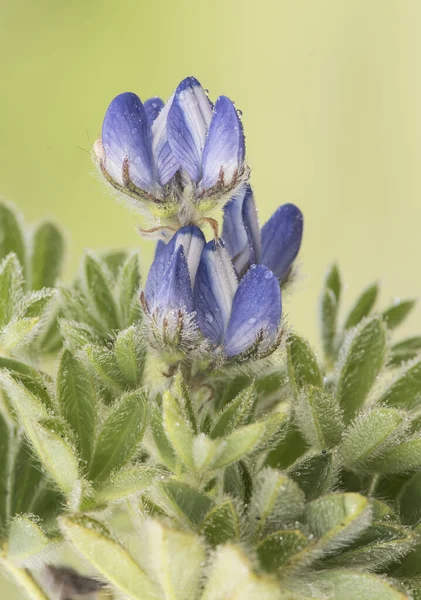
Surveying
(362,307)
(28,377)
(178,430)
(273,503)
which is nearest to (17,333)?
(28,377)

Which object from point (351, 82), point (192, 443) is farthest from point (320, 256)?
point (192, 443)

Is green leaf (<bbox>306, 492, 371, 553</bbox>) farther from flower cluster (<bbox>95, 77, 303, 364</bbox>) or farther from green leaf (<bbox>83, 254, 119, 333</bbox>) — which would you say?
green leaf (<bbox>83, 254, 119, 333</bbox>)

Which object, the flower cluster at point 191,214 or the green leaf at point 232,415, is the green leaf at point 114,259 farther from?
the green leaf at point 232,415

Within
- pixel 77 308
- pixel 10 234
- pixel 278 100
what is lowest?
pixel 77 308

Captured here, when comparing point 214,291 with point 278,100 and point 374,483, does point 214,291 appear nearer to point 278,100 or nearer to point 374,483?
point 374,483

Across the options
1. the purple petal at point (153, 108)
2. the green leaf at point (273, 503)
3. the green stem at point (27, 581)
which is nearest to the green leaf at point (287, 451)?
the green leaf at point (273, 503)

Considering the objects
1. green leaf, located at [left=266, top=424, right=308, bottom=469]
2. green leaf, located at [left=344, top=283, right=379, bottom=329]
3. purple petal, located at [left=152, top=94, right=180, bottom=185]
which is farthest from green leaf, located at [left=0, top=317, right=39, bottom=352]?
green leaf, located at [left=344, top=283, right=379, bottom=329]
